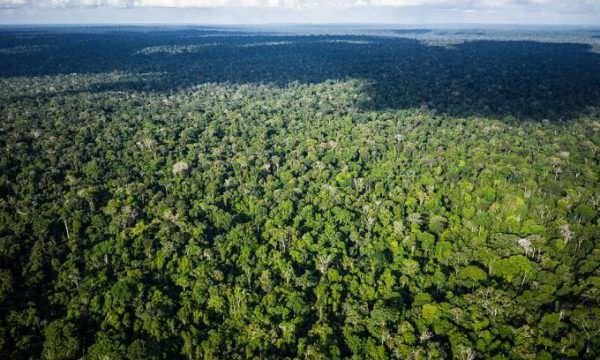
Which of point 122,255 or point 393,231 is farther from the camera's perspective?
point 393,231

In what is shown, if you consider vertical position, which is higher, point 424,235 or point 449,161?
point 449,161

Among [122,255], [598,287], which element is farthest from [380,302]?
[122,255]

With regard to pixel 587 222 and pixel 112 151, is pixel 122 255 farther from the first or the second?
pixel 587 222

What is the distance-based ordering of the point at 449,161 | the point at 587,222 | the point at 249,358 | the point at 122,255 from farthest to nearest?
1. the point at 449,161
2. the point at 587,222
3. the point at 122,255
4. the point at 249,358

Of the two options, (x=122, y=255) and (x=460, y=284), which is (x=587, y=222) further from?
(x=122, y=255)

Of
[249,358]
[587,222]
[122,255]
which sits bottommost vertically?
[249,358]

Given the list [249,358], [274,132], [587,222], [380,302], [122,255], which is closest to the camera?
[249,358]

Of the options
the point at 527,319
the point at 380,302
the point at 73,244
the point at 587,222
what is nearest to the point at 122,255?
the point at 73,244
